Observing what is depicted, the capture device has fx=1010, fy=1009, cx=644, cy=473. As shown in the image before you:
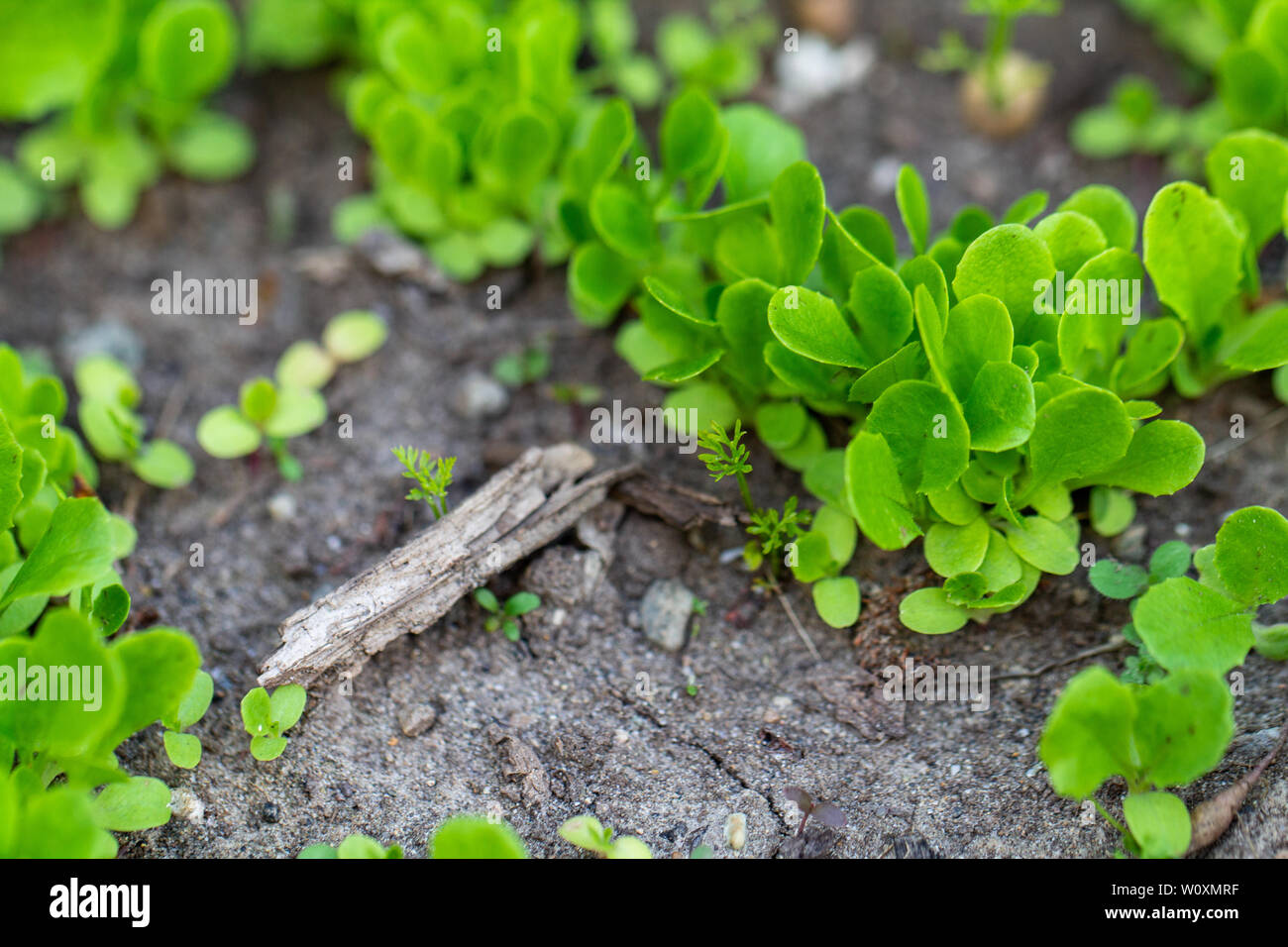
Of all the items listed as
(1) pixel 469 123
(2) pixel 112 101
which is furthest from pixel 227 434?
(2) pixel 112 101

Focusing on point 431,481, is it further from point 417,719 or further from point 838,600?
point 838,600

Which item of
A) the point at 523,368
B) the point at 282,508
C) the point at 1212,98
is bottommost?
the point at 282,508

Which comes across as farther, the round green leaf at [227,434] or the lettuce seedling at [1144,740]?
the round green leaf at [227,434]

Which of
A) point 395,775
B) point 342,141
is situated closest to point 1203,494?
point 395,775

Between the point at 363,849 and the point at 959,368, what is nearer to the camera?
the point at 363,849

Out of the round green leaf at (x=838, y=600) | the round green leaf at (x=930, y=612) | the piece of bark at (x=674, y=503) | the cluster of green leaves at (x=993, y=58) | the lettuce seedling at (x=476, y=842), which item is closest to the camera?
the lettuce seedling at (x=476, y=842)

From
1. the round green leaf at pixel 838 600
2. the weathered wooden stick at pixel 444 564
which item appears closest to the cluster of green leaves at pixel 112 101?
the weathered wooden stick at pixel 444 564

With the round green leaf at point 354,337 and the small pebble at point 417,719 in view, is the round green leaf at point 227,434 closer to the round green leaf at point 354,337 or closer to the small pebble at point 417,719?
the round green leaf at point 354,337
